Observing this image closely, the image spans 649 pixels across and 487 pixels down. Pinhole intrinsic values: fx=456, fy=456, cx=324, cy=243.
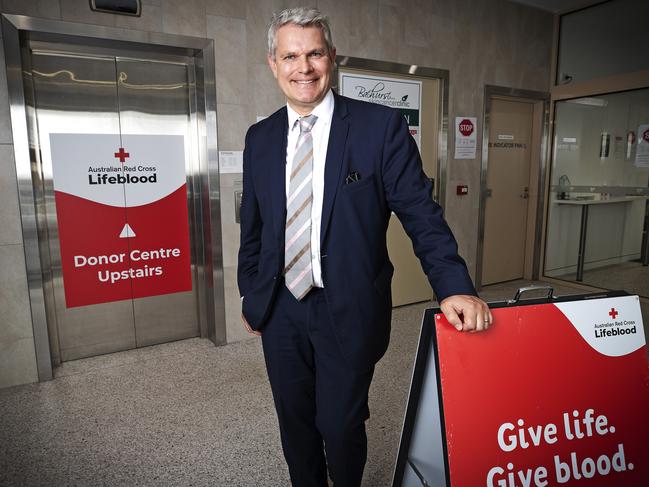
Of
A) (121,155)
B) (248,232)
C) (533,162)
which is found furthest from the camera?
(533,162)

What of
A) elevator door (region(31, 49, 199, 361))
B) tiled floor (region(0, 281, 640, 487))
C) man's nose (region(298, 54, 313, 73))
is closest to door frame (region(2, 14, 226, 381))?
elevator door (region(31, 49, 199, 361))

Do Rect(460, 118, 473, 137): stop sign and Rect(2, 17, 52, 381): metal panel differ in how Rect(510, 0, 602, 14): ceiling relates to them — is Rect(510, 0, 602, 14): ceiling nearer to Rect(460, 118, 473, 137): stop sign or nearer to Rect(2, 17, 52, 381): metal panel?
Rect(460, 118, 473, 137): stop sign

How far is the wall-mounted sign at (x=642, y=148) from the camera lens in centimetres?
442

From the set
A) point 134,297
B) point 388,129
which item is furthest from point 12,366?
point 388,129

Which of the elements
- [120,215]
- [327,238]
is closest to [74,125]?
[120,215]

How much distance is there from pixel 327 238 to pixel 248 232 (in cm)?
43

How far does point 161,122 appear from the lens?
3.28 meters

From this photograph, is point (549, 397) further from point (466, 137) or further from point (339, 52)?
point (466, 137)

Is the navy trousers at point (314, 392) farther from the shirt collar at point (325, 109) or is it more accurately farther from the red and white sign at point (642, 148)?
the red and white sign at point (642, 148)

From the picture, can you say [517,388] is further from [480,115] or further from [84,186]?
[480,115]

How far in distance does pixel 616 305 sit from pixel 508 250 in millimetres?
4068

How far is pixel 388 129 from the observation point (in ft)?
4.40

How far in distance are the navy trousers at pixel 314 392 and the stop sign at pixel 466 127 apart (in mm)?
3554

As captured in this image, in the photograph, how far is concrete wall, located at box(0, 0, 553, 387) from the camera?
2750 millimetres
